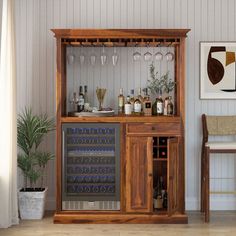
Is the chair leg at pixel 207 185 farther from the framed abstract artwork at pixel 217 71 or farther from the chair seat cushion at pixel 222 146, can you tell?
the framed abstract artwork at pixel 217 71

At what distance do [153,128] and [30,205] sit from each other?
5.18ft

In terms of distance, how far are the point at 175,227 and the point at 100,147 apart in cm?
114

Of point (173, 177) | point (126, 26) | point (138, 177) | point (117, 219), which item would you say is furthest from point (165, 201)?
point (126, 26)

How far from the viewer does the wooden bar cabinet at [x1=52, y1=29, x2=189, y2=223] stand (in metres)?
5.59

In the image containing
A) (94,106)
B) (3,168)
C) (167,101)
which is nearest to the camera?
(3,168)

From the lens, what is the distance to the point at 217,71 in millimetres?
6191

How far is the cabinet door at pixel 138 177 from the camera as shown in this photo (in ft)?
18.4

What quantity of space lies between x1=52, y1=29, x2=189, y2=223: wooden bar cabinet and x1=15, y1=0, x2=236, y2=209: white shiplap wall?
582 millimetres

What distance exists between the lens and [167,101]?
5812 mm

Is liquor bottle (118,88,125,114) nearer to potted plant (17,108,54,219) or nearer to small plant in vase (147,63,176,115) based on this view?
small plant in vase (147,63,176,115)

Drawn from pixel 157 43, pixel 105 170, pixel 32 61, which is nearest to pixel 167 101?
pixel 157 43

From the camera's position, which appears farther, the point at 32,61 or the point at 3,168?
the point at 32,61

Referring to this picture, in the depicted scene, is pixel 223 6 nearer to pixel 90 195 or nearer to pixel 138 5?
pixel 138 5

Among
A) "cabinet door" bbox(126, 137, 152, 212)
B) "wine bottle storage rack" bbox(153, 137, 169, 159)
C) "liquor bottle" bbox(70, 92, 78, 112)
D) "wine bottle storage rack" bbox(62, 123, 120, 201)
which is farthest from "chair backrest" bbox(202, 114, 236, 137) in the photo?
"liquor bottle" bbox(70, 92, 78, 112)
